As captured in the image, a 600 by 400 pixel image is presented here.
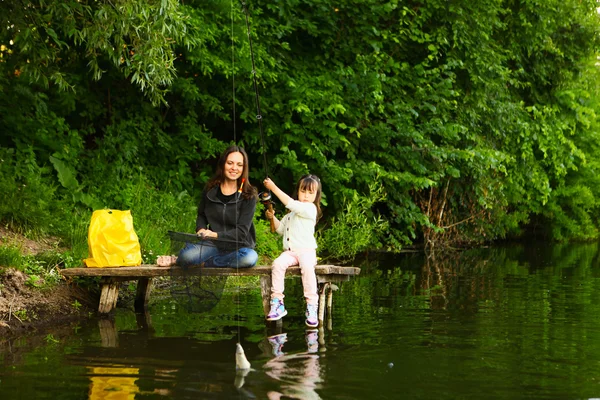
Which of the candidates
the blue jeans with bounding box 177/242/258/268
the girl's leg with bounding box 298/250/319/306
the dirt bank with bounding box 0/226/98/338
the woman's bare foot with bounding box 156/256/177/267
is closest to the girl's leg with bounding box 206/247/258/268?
the blue jeans with bounding box 177/242/258/268

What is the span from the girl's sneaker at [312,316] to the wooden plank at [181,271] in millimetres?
352

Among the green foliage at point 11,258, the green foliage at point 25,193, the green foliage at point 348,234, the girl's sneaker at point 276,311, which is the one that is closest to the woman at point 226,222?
the girl's sneaker at point 276,311

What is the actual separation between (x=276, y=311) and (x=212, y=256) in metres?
0.81

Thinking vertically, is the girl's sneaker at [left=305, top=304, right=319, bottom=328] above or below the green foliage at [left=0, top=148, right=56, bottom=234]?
below

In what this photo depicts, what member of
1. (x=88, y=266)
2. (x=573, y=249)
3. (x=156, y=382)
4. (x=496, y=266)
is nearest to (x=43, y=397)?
(x=156, y=382)

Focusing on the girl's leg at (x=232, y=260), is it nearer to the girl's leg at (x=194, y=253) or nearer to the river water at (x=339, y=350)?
the girl's leg at (x=194, y=253)

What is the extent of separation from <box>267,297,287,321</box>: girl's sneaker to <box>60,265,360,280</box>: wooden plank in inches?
11.9

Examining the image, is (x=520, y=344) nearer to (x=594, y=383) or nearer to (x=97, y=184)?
(x=594, y=383)

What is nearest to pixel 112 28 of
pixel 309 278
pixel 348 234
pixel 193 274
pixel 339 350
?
pixel 193 274

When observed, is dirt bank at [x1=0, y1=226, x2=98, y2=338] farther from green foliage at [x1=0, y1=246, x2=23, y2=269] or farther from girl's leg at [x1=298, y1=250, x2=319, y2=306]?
girl's leg at [x1=298, y1=250, x2=319, y2=306]

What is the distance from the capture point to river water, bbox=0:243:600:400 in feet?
21.1

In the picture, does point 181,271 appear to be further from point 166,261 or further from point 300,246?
point 300,246

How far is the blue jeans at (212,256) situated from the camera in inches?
359

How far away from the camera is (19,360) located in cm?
741
